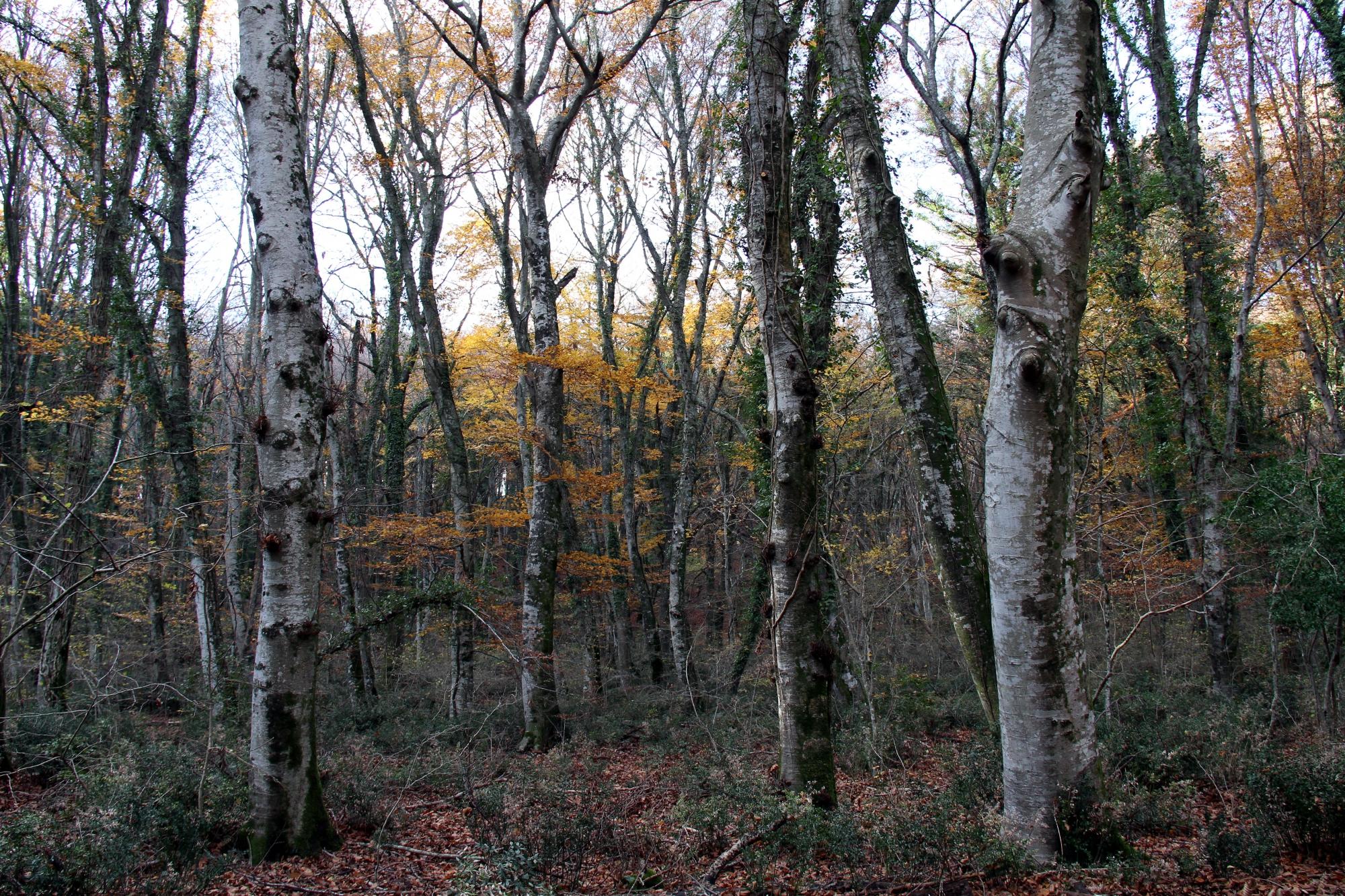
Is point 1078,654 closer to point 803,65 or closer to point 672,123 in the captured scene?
point 803,65

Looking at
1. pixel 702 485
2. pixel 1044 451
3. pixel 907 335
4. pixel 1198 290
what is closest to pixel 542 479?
pixel 907 335

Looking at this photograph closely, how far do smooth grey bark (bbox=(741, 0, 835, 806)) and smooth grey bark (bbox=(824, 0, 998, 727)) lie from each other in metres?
1.45

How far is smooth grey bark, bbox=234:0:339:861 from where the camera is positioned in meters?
4.28

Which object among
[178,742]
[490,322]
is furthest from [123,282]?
[490,322]

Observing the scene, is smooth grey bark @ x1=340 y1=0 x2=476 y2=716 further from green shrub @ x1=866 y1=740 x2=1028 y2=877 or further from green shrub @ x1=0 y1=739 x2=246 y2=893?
green shrub @ x1=866 y1=740 x2=1028 y2=877

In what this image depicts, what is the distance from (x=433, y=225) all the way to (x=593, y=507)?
792 cm

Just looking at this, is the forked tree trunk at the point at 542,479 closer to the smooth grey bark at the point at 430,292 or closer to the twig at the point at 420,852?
the smooth grey bark at the point at 430,292

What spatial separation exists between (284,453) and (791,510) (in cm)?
325

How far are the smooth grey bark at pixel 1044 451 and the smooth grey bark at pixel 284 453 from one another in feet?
13.4

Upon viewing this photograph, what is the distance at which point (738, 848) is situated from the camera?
3.85 meters

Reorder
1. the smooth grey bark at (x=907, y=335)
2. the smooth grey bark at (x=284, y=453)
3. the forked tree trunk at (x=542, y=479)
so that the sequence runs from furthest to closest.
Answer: the forked tree trunk at (x=542, y=479), the smooth grey bark at (x=907, y=335), the smooth grey bark at (x=284, y=453)

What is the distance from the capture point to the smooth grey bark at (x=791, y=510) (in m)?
4.35

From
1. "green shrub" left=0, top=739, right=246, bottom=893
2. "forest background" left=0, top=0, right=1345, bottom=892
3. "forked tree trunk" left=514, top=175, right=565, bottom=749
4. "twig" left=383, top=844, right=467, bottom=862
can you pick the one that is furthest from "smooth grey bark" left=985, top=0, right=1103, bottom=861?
"forked tree trunk" left=514, top=175, right=565, bottom=749

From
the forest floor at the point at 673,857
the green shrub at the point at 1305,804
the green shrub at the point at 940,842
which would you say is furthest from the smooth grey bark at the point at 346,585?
the green shrub at the point at 1305,804
